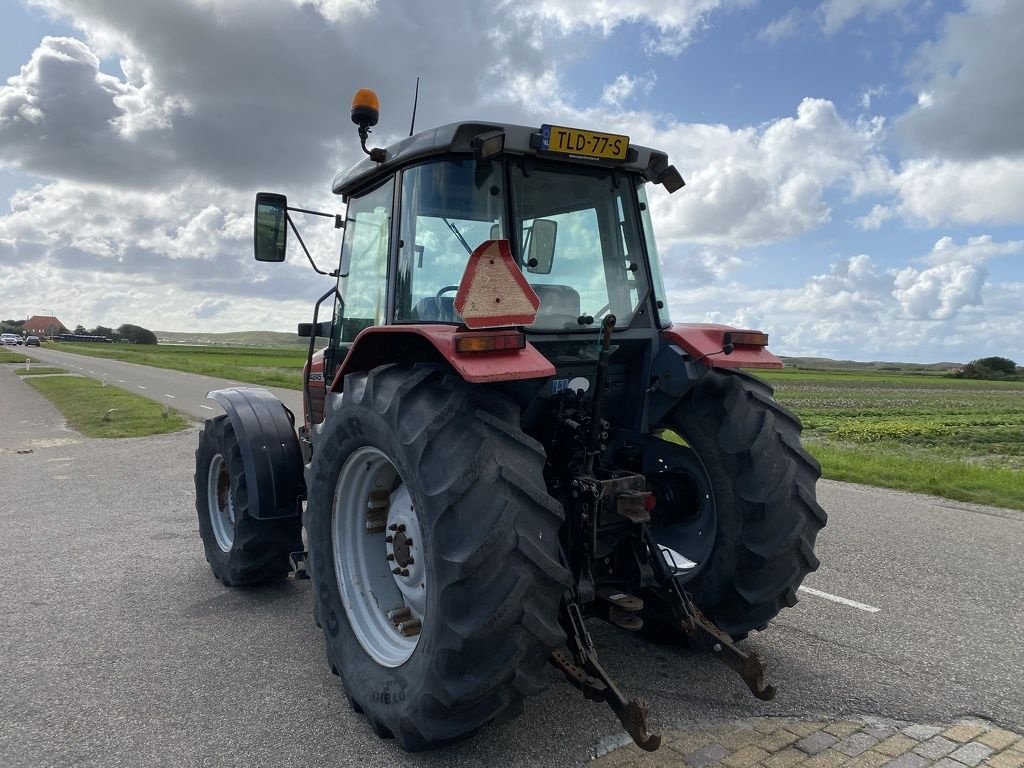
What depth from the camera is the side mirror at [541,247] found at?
346 cm

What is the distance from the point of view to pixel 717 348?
357 cm

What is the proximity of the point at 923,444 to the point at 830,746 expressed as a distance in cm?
1276

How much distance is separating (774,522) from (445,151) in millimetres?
2286

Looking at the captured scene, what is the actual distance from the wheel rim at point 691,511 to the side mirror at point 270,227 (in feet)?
8.61

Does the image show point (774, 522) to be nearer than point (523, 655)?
No

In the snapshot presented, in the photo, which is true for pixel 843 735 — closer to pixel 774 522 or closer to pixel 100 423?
pixel 774 522

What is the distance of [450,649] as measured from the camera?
254 cm

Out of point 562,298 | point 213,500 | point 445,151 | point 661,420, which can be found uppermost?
point 445,151

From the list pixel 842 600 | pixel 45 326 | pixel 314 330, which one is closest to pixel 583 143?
pixel 314 330

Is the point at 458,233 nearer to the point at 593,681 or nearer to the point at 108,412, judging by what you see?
the point at 593,681

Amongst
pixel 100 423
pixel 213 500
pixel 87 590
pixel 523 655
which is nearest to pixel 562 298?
Result: pixel 523 655

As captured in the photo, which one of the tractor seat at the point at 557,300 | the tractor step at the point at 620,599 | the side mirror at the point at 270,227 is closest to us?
the tractor step at the point at 620,599

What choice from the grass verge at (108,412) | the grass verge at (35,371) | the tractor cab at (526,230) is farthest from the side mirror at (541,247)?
the grass verge at (35,371)

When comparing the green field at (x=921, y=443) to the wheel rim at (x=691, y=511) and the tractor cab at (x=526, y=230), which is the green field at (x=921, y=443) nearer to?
the wheel rim at (x=691, y=511)
